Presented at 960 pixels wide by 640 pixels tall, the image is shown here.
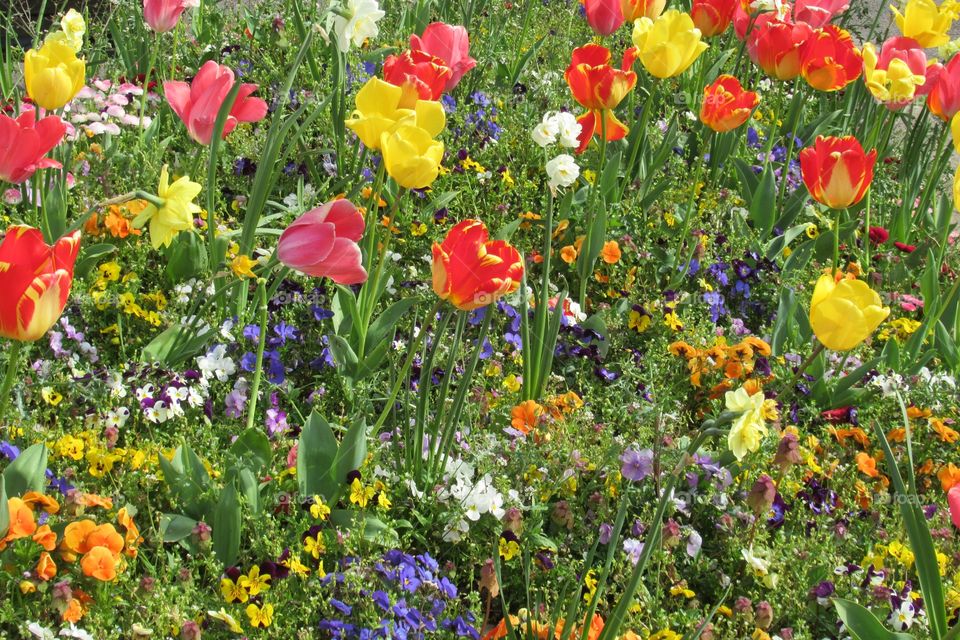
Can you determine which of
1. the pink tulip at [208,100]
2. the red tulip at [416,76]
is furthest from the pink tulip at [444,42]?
the pink tulip at [208,100]

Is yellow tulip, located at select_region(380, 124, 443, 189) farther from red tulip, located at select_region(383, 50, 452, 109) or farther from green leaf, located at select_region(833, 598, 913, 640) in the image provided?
green leaf, located at select_region(833, 598, 913, 640)

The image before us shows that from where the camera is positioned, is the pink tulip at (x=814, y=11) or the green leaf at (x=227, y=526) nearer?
the green leaf at (x=227, y=526)

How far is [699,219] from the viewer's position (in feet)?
9.71

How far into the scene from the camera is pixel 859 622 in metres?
1.64

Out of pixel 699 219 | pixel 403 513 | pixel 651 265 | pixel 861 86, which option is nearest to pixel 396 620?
pixel 403 513

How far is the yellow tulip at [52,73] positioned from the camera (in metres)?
1.84

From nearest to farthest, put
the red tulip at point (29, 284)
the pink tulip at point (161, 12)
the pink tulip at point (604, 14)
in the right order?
the red tulip at point (29, 284) < the pink tulip at point (161, 12) < the pink tulip at point (604, 14)

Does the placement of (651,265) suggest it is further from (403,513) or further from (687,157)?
(403,513)

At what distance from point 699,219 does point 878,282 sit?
53cm

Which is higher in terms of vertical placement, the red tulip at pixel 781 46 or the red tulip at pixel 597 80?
the red tulip at pixel 781 46

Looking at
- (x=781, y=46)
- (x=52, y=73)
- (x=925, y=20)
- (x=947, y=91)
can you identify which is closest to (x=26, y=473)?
(x=52, y=73)

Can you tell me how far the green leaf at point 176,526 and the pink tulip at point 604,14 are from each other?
71.0 inches

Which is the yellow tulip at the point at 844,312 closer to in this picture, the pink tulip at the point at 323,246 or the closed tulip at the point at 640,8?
the pink tulip at the point at 323,246

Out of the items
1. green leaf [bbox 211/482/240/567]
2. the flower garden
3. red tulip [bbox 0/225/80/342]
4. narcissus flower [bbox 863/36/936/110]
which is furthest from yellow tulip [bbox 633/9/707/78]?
red tulip [bbox 0/225/80/342]
